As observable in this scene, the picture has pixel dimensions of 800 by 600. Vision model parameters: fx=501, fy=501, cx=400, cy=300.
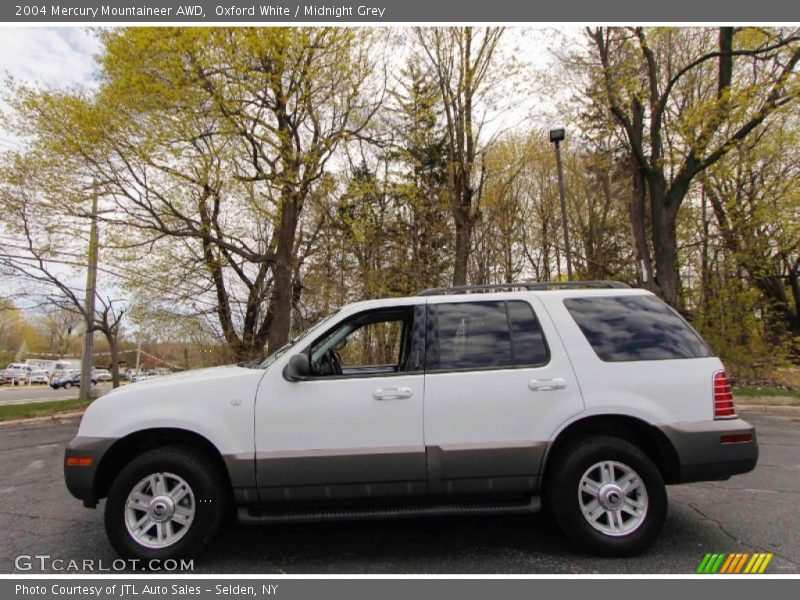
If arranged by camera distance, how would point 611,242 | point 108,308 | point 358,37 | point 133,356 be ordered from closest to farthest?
point 358,37 → point 108,308 → point 611,242 → point 133,356

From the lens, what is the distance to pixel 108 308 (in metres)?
20.1

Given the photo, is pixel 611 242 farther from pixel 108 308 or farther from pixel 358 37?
pixel 108 308

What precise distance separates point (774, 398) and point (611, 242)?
1631 centimetres

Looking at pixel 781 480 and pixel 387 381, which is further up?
pixel 387 381

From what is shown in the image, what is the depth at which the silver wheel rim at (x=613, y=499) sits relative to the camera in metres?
3.53

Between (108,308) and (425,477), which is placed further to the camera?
(108,308)

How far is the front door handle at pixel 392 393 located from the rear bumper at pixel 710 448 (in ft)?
6.12

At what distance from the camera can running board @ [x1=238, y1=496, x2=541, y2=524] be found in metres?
3.49

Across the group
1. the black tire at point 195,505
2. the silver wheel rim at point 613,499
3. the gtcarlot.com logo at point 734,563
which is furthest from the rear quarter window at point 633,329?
the black tire at point 195,505

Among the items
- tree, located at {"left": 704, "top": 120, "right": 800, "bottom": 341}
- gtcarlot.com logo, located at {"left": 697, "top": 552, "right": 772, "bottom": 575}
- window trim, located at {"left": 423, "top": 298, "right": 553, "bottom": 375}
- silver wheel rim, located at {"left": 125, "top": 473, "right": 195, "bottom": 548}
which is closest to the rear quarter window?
window trim, located at {"left": 423, "top": 298, "right": 553, "bottom": 375}

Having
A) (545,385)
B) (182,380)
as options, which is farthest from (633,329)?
(182,380)

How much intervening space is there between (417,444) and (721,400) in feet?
7.40

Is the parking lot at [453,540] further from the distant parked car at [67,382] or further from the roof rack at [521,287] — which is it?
the distant parked car at [67,382]

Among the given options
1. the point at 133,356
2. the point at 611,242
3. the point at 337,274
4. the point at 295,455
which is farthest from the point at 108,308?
the point at 133,356
